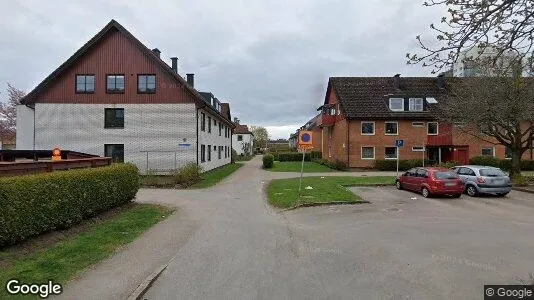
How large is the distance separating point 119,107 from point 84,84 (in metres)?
2.85

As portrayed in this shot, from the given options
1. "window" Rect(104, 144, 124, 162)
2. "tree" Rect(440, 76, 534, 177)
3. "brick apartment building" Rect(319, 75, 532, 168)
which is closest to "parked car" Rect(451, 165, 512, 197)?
"tree" Rect(440, 76, 534, 177)

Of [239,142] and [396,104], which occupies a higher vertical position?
[396,104]

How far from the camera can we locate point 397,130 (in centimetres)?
3912

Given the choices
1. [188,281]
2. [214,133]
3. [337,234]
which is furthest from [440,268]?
[214,133]

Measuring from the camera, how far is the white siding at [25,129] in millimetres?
28781

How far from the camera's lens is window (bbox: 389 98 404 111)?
130ft

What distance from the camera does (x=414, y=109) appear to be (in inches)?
1565

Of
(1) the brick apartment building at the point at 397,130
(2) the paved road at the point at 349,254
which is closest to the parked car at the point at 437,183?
(2) the paved road at the point at 349,254

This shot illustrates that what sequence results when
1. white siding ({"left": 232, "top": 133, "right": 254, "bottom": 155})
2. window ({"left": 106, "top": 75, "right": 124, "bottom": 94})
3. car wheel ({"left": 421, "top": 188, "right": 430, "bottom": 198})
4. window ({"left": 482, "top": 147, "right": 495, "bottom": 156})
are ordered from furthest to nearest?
1. white siding ({"left": 232, "top": 133, "right": 254, "bottom": 155})
2. window ({"left": 482, "top": 147, "right": 495, "bottom": 156})
3. window ({"left": 106, "top": 75, "right": 124, "bottom": 94})
4. car wheel ({"left": 421, "top": 188, "right": 430, "bottom": 198})

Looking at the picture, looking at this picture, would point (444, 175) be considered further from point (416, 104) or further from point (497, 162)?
point (497, 162)

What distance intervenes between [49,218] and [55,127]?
21126mm

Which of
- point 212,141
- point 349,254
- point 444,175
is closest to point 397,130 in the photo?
point 212,141

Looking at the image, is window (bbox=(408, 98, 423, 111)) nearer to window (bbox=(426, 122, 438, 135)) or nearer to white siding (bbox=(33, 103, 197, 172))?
window (bbox=(426, 122, 438, 135))

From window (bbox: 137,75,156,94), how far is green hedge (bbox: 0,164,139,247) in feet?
48.7
